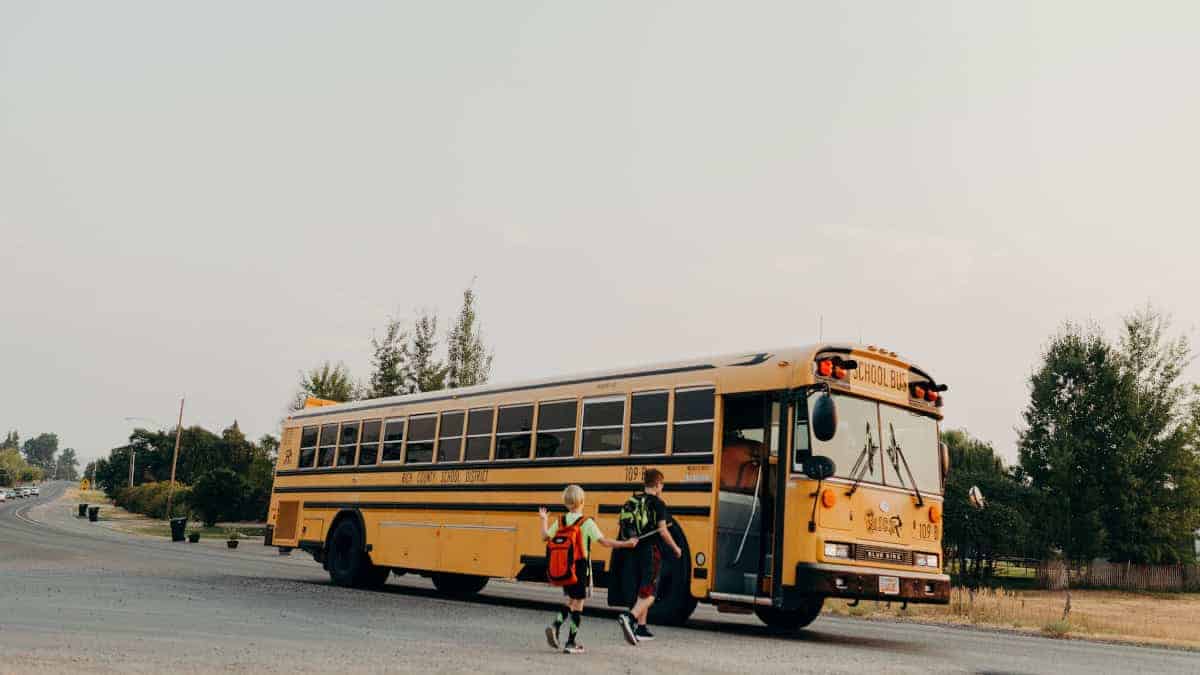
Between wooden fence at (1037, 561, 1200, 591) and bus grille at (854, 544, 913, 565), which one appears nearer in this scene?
bus grille at (854, 544, 913, 565)

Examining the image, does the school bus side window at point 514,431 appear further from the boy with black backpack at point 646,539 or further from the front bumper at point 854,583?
the front bumper at point 854,583

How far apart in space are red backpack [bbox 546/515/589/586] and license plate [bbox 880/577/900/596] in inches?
154

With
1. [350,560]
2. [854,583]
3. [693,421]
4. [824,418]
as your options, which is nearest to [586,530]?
[824,418]

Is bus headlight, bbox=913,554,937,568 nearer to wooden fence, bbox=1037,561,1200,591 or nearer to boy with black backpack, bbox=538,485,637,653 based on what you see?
boy with black backpack, bbox=538,485,637,653

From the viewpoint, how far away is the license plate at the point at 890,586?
12.0 m

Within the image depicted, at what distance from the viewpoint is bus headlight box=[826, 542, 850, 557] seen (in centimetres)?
1174

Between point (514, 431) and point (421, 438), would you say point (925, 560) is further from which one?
point (421, 438)

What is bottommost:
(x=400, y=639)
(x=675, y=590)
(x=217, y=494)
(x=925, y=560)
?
(x=400, y=639)

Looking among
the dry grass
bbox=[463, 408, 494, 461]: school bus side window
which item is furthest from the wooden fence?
bbox=[463, 408, 494, 461]: school bus side window

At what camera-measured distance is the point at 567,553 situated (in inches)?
376

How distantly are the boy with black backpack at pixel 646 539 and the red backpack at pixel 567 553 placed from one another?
0.91 metres

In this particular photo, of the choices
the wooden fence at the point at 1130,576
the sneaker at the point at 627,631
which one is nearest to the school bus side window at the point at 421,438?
the sneaker at the point at 627,631

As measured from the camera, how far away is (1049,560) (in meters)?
44.2

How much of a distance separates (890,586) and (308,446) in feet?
38.5
